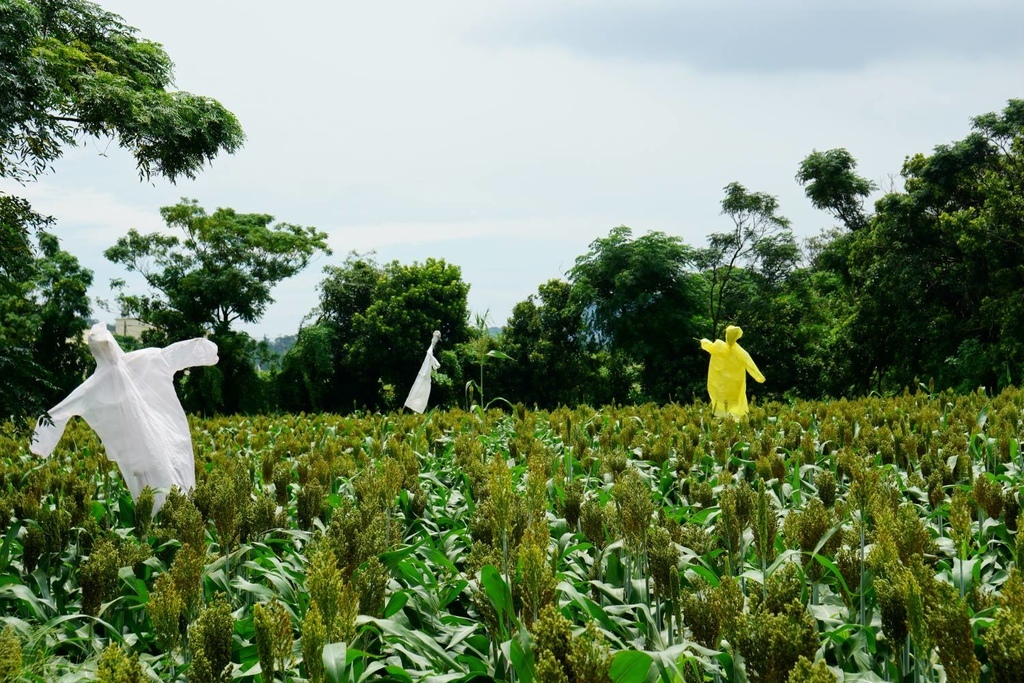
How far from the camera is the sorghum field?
1539mm

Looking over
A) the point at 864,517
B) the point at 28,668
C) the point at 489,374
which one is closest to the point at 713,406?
the point at 864,517

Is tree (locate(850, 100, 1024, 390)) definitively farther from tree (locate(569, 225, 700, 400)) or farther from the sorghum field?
the sorghum field

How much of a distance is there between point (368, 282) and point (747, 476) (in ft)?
123

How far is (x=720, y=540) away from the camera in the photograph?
3.52 m

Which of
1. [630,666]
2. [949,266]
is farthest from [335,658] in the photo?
[949,266]

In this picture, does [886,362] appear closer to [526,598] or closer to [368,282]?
[368,282]

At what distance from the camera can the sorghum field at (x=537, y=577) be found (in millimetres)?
1539

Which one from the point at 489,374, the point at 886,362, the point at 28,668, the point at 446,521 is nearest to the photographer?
the point at 28,668

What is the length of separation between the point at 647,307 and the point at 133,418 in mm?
31840

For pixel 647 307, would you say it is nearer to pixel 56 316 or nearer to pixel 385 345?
pixel 385 345

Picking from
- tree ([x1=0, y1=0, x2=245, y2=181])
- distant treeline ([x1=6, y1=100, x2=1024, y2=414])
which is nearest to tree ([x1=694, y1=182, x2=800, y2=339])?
distant treeline ([x1=6, y1=100, x2=1024, y2=414])

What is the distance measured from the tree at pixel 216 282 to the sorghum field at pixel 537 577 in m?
32.5

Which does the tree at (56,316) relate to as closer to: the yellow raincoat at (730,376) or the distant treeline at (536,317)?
the distant treeline at (536,317)

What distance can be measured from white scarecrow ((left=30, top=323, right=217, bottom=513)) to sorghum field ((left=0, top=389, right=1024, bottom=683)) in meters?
0.53
